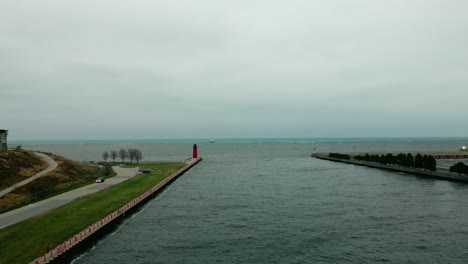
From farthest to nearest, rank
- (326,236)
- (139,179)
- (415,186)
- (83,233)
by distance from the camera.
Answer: (139,179) → (415,186) → (326,236) → (83,233)

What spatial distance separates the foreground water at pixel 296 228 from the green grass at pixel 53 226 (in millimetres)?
4099

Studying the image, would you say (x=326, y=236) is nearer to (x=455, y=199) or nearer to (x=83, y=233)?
(x=83, y=233)

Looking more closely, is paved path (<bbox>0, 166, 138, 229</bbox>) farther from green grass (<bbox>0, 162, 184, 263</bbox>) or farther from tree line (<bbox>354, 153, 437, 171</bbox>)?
tree line (<bbox>354, 153, 437, 171</bbox>)

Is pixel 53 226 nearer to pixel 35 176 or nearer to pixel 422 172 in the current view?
pixel 35 176

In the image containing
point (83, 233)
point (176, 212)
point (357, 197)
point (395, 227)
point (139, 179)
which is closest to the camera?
point (83, 233)

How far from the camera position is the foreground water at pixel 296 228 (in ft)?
116

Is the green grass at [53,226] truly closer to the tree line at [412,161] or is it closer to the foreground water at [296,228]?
the foreground water at [296,228]

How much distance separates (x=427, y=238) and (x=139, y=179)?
217 ft

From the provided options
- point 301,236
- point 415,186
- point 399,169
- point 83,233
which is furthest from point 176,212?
point 399,169

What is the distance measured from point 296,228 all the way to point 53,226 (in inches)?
1185

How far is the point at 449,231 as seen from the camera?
42562 mm

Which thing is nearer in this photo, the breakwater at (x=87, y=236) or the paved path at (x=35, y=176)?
the breakwater at (x=87, y=236)

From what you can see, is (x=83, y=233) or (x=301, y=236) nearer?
(x=83, y=233)

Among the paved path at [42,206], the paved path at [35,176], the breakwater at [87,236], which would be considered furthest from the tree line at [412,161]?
the paved path at [35,176]
